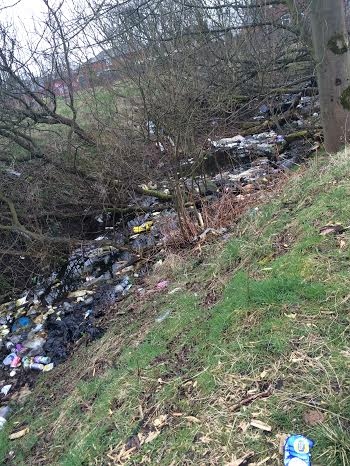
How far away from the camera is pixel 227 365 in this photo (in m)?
2.21

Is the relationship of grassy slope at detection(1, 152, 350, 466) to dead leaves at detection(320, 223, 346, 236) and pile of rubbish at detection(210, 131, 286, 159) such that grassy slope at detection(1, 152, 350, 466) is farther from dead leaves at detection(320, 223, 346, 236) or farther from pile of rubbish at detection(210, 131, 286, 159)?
pile of rubbish at detection(210, 131, 286, 159)

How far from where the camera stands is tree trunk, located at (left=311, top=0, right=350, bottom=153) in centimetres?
413

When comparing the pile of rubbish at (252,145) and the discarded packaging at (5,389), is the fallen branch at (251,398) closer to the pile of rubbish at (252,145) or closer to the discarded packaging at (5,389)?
the discarded packaging at (5,389)

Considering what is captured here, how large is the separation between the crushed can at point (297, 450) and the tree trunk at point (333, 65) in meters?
3.50

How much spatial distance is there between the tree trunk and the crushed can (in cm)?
350

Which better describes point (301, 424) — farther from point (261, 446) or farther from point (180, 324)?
point (180, 324)

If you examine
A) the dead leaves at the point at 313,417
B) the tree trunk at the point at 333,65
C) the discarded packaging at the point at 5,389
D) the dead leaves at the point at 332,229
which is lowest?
the discarded packaging at the point at 5,389

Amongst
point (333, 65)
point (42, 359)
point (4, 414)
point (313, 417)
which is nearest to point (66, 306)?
point (42, 359)

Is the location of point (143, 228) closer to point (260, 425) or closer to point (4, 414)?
point (4, 414)

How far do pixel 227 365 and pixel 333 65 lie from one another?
11.1 ft

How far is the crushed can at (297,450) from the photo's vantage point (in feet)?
5.11

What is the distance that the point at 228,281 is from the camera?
10.0 feet

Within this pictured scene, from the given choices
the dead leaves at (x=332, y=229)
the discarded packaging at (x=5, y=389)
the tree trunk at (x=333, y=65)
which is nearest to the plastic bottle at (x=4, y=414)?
the discarded packaging at (x=5, y=389)

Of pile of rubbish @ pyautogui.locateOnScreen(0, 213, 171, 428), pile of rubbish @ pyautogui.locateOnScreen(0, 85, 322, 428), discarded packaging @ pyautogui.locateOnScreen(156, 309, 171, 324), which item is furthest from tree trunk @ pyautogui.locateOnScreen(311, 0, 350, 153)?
discarded packaging @ pyautogui.locateOnScreen(156, 309, 171, 324)
